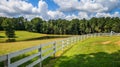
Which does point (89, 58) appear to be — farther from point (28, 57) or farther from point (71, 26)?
point (71, 26)

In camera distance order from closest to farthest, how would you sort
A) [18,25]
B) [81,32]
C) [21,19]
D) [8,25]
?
[8,25] < [81,32] < [18,25] < [21,19]

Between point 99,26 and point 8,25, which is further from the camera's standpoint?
point 99,26

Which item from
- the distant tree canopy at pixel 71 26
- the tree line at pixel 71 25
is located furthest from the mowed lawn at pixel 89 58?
the distant tree canopy at pixel 71 26

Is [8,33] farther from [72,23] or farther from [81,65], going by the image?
[81,65]

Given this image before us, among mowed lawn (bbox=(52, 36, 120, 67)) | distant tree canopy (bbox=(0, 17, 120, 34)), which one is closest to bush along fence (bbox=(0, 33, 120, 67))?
mowed lawn (bbox=(52, 36, 120, 67))

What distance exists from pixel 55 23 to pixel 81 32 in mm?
25703

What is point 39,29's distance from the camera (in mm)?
147500

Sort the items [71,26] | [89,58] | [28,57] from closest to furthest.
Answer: [28,57] < [89,58] < [71,26]

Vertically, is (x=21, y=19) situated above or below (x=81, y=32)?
above

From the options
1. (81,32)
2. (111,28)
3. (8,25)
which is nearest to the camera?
(8,25)

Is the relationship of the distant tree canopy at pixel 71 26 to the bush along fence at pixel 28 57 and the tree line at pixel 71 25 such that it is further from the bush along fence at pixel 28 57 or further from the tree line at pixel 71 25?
the bush along fence at pixel 28 57

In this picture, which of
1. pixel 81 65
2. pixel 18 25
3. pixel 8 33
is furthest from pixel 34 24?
pixel 81 65

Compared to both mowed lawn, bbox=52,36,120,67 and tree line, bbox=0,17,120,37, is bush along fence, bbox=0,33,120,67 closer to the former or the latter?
mowed lawn, bbox=52,36,120,67

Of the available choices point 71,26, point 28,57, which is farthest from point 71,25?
point 28,57
